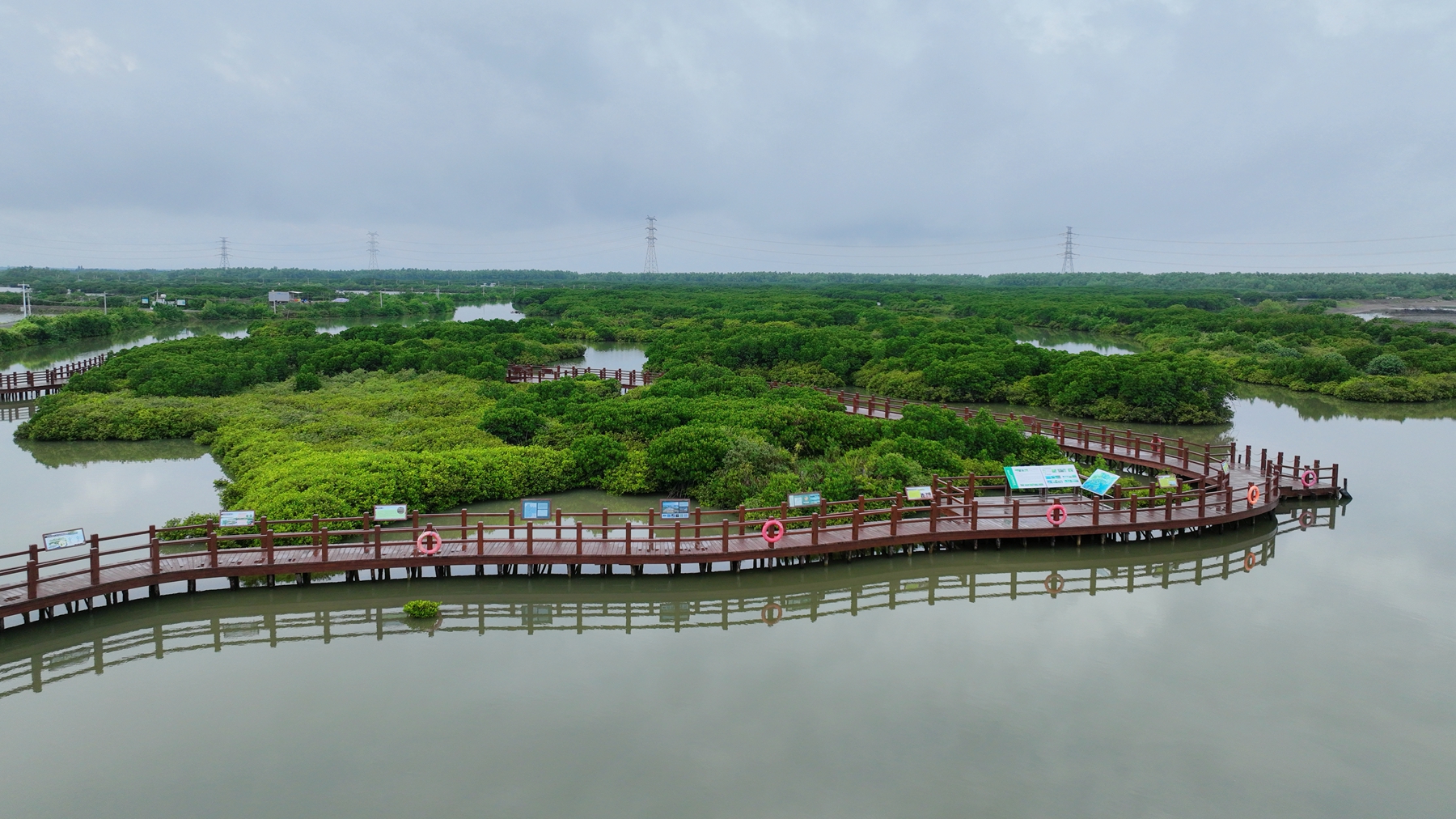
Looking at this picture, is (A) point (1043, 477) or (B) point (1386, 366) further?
(B) point (1386, 366)

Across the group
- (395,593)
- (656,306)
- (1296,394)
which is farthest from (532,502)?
(656,306)

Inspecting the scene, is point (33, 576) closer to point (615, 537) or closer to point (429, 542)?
point (429, 542)

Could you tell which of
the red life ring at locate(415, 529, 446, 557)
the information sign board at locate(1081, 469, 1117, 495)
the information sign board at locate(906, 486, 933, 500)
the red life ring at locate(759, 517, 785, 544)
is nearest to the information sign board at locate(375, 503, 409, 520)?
the red life ring at locate(415, 529, 446, 557)

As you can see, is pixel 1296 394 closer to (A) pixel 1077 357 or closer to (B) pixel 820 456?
(A) pixel 1077 357

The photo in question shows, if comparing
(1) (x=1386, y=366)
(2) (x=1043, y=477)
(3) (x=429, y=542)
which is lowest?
(3) (x=429, y=542)

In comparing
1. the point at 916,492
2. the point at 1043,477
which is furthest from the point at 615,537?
the point at 1043,477
